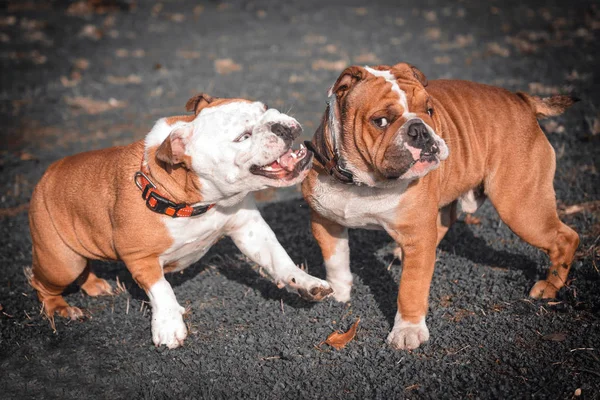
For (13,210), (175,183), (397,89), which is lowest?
(13,210)

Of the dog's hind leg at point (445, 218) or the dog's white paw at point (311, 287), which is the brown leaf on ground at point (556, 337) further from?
the dog's hind leg at point (445, 218)

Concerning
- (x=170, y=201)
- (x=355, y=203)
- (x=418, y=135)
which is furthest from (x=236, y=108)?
(x=418, y=135)

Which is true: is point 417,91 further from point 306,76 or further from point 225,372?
point 306,76

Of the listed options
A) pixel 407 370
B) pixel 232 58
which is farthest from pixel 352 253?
pixel 232 58

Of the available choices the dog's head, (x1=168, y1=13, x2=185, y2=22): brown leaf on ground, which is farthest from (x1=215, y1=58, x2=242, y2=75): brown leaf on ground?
the dog's head

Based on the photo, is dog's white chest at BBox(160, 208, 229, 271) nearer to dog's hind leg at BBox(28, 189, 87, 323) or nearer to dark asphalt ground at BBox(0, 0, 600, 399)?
dark asphalt ground at BBox(0, 0, 600, 399)

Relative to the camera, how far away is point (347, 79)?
175 inches

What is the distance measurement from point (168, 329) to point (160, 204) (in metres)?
0.89

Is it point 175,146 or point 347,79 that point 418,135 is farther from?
point 175,146

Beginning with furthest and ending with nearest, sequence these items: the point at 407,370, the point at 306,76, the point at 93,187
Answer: the point at 306,76 < the point at 93,187 < the point at 407,370

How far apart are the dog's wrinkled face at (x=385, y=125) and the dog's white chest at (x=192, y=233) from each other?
107 cm

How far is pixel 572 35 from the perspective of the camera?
1491 cm

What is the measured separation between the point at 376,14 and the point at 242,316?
54.4ft

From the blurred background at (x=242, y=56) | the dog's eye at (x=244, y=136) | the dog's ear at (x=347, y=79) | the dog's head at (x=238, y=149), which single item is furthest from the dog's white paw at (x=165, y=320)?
the blurred background at (x=242, y=56)
